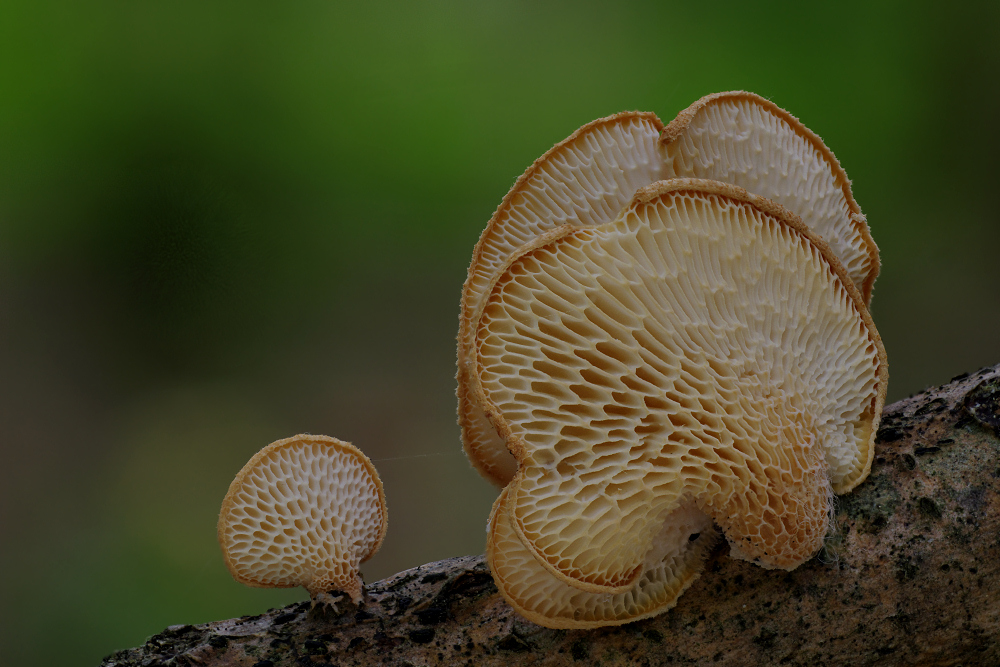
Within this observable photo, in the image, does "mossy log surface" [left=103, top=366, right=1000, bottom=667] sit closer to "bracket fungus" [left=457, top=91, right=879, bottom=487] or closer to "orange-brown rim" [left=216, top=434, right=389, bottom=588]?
"orange-brown rim" [left=216, top=434, right=389, bottom=588]

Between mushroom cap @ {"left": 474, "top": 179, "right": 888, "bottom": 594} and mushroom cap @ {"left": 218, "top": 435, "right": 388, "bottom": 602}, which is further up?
mushroom cap @ {"left": 474, "top": 179, "right": 888, "bottom": 594}

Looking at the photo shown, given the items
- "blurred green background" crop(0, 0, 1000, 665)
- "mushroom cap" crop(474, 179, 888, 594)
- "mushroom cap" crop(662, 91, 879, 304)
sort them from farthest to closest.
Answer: "blurred green background" crop(0, 0, 1000, 665) → "mushroom cap" crop(662, 91, 879, 304) → "mushroom cap" crop(474, 179, 888, 594)

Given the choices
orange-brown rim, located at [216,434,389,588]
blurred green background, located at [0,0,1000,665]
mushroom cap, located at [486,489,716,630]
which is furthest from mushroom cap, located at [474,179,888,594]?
blurred green background, located at [0,0,1000,665]

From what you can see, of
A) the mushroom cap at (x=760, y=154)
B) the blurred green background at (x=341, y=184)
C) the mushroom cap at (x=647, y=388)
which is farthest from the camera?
the blurred green background at (x=341, y=184)

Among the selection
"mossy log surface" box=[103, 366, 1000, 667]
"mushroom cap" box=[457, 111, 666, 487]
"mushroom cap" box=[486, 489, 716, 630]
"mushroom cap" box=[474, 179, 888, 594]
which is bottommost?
"mossy log surface" box=[103, 366, 1000, 667]

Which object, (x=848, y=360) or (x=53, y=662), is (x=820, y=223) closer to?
(x=848, y=360)

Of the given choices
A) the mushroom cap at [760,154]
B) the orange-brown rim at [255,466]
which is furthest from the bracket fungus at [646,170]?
the orange-brown rim at [255,466]

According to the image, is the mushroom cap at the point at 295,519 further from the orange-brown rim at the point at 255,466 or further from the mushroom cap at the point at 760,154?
the mushroom cap at the point at 760,154

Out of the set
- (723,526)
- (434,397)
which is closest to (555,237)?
(723,526)
